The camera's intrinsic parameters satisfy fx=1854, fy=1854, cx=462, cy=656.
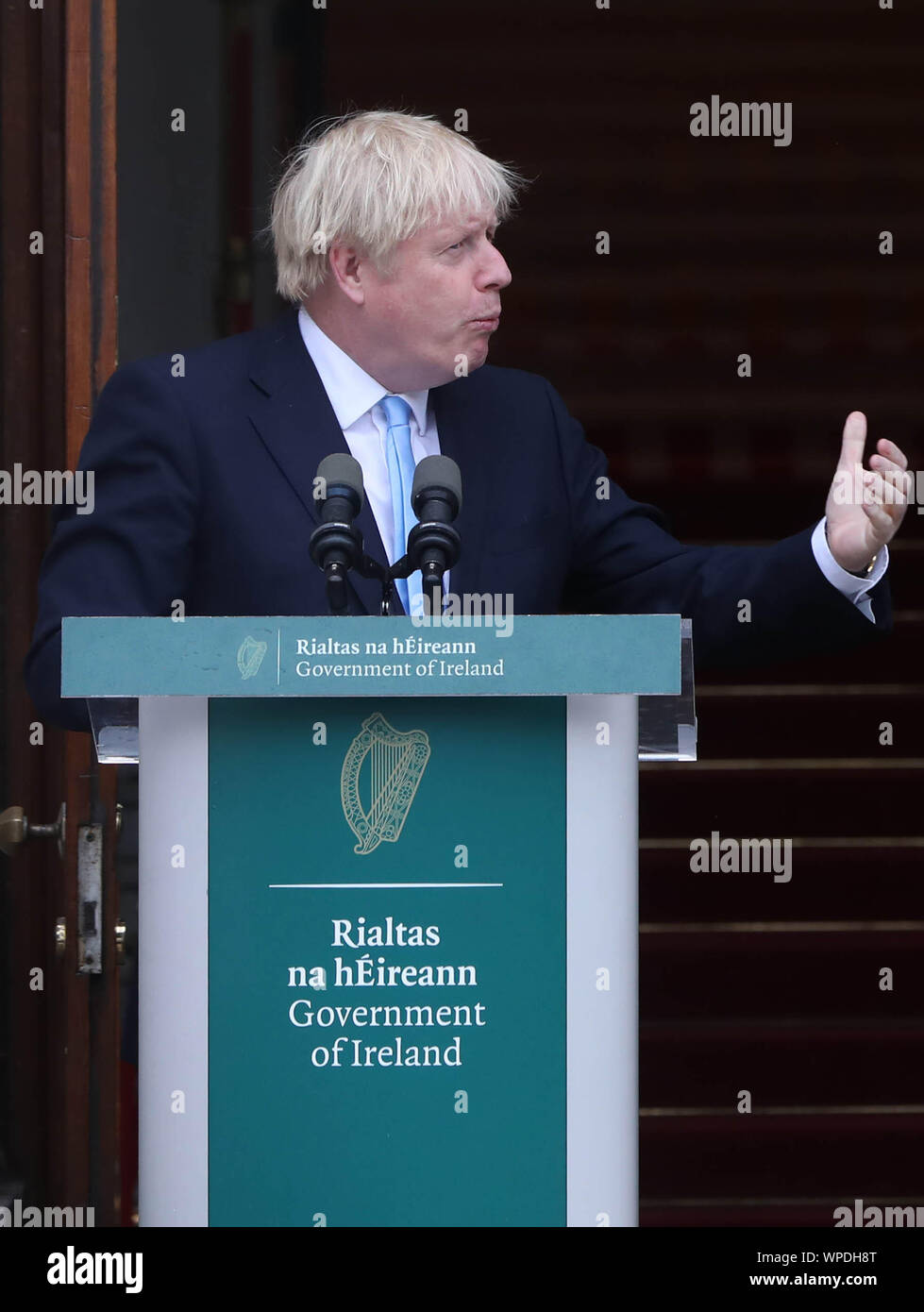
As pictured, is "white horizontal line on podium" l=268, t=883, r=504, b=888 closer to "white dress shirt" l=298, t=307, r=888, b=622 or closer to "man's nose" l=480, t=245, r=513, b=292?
"white dress shirt" l=298, t=307, r=888, b=622

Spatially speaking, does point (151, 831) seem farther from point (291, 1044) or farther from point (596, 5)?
point (596, 5)

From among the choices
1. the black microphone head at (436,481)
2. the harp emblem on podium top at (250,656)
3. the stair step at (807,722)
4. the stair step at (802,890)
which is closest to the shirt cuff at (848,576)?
the black microphone head at (436,481)

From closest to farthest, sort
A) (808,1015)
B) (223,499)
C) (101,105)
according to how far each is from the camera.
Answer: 1. (223,499)
2. (101,105)
3. (808,1015)

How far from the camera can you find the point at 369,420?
2.31m

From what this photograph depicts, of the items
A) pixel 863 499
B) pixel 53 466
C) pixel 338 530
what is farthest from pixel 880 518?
pixel 53 466

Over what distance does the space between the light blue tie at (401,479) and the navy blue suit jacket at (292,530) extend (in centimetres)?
5

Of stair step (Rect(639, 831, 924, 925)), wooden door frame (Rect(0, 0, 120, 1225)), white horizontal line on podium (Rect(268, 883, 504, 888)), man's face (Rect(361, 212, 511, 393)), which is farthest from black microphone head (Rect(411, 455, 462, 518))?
stair step (Rect(639, 831, 924, 925))

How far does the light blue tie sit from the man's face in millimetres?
89

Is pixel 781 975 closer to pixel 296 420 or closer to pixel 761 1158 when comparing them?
pixel 761 1158

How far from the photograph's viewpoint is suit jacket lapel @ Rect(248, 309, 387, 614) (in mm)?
2211
